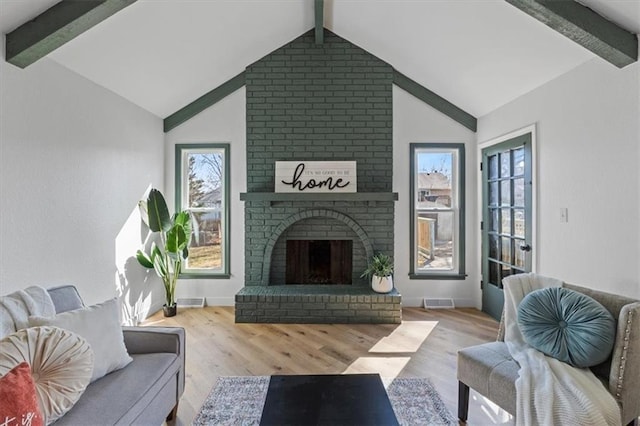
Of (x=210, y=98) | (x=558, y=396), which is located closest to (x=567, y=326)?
(x=558, y=396)

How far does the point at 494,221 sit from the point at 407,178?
1.19 meters

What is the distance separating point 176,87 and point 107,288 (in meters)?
2.39

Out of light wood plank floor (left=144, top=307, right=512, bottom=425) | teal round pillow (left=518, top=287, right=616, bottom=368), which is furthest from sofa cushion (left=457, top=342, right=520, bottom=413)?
light wood plank floor (left=144, top=307, right=512, bottom=425)

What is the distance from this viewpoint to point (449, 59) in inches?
136

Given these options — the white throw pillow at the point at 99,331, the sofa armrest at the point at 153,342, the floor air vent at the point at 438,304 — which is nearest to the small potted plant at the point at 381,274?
the floor air vent at the point at 438,304

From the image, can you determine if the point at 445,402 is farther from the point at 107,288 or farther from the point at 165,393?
the point at 107,288

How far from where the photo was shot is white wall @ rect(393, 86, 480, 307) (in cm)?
428

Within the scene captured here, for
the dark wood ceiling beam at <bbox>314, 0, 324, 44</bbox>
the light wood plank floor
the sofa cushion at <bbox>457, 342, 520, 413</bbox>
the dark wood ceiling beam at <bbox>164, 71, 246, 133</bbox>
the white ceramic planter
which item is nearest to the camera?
the sofa cushion at <bbox>457, 342, 520, 413</bbox>

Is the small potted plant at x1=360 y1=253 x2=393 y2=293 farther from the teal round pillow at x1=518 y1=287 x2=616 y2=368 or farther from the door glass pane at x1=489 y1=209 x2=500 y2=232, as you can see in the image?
the teal round pillow at x1=518 y1=287 x2=616 y2=368

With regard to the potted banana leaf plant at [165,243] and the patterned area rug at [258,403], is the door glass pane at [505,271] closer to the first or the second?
the patterned area rug at [258,403]

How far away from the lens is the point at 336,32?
4.10 metres

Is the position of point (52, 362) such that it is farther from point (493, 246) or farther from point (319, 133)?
point (493, 246)

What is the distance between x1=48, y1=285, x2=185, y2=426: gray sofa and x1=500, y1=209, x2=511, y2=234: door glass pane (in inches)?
137

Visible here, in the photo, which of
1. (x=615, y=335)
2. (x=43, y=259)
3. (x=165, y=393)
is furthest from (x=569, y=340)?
(x=43, y=259)
